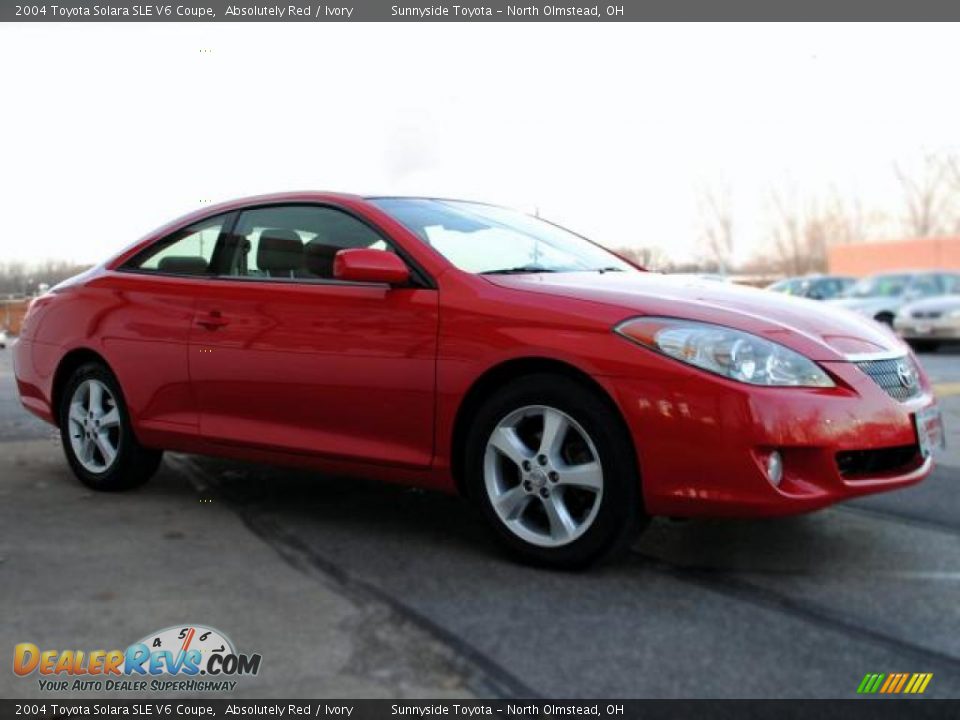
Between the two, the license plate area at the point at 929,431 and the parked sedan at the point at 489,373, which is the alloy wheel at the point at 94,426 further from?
the license plate area at the point at 929,431

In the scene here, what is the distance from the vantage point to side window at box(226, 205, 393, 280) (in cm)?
424

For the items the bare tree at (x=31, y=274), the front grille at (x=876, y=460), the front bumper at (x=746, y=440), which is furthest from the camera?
the bare tree at (x=31, y=274)

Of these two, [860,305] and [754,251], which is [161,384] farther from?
[754,251]

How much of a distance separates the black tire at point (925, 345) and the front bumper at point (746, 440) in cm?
1419

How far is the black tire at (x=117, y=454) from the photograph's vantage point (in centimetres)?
490

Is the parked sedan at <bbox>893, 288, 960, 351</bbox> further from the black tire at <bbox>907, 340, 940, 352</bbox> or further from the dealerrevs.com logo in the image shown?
the dealerrevs.com logo

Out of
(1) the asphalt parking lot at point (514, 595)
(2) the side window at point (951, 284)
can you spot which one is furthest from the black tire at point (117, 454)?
(2) the side window at point (951, 284)

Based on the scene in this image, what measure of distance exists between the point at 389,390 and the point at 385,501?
1.01 m

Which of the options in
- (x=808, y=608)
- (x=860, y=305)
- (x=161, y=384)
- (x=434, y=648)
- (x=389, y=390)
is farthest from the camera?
(x=860, y=305)

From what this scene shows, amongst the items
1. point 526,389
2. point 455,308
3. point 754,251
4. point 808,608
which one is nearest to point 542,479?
point 526,389

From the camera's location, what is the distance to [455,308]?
3.75 meters

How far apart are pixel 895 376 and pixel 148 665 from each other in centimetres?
259

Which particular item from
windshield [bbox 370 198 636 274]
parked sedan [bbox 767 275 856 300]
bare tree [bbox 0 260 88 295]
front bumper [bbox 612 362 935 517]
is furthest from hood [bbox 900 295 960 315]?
front bumper [bbox 612 362 935 517]

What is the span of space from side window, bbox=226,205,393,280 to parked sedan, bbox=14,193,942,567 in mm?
10
